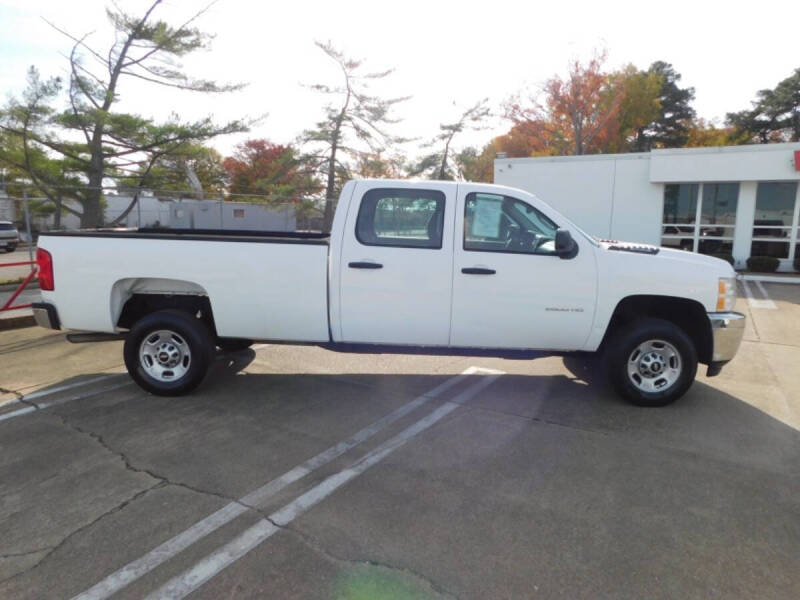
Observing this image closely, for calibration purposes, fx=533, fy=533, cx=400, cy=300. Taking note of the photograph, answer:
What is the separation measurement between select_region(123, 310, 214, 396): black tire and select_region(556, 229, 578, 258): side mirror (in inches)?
136

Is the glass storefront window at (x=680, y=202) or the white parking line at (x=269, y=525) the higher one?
the glass storefront window at (x=680, y=202)

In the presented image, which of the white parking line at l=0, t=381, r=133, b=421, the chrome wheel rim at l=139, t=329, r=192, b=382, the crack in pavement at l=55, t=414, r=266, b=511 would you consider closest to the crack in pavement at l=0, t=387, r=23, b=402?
the white parking line at l=0, t=381, r=133, b=421

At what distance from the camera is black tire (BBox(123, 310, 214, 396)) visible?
5133 mm

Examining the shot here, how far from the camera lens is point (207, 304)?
18.0 feet

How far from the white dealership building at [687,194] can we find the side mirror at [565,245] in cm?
1552

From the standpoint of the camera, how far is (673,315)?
5.25 meters

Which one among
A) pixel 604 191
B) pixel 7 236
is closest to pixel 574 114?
pixel 604 191

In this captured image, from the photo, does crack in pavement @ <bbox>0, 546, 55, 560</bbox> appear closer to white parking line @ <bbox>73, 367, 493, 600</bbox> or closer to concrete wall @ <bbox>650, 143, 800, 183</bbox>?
white parking line @ <bbox>73, 367, 493, 600</bbox>

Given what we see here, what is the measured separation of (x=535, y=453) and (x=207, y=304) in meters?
3.52

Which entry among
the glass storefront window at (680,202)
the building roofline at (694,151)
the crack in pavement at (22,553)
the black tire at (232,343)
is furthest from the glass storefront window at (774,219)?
the crack in pavement at (22,553)

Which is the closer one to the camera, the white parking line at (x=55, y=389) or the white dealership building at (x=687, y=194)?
the white parking line at (x=55, y=389)

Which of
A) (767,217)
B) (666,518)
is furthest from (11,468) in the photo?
(767,217)

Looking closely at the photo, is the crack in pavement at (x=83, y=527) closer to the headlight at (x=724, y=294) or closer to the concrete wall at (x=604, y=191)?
the headlight at (x=724, y=294)

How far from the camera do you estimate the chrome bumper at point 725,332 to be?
15.8 ft
